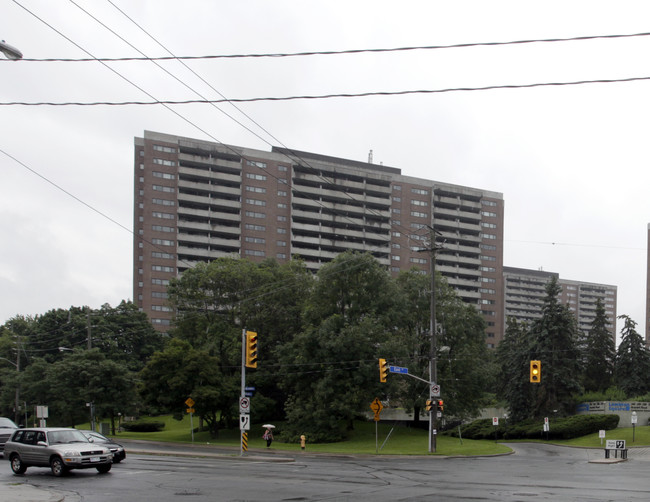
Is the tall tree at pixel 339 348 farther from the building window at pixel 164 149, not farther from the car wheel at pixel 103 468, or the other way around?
the building window at pixel 164 149

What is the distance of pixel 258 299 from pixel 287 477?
44.6 metres

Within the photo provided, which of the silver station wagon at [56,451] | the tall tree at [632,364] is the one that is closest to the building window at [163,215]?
the tall tree at [632,364]

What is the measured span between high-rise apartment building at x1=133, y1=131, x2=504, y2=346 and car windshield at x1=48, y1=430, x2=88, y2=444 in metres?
91.9

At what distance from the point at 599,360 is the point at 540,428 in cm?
2230

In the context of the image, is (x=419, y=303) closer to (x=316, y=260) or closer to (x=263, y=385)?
(x=263, y=385)

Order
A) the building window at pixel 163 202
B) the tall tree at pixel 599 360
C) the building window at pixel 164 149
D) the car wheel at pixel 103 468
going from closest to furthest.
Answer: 1. the car wheel at pixel 103 468
2. the tall tree at pixel 599 360
3. the building window at pixel 163 202
4. the building window at pixel 164 149

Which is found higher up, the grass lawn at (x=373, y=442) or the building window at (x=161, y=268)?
the building window at (x=161, y=268)

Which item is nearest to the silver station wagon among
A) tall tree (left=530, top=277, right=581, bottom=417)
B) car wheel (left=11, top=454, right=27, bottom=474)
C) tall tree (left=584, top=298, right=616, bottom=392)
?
car wheel (left=11, top=454, right=27, bottom=474)

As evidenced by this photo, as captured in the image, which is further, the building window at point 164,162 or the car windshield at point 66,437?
the building window at point 164,162

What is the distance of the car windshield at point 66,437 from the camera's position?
Result: 74.8 feet

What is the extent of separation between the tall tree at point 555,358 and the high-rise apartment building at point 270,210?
4564 centimetres

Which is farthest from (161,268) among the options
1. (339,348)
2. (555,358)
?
(555,358)

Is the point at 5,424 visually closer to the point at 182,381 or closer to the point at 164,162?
the point at 182,381

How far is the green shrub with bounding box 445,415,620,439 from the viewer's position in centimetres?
5891
